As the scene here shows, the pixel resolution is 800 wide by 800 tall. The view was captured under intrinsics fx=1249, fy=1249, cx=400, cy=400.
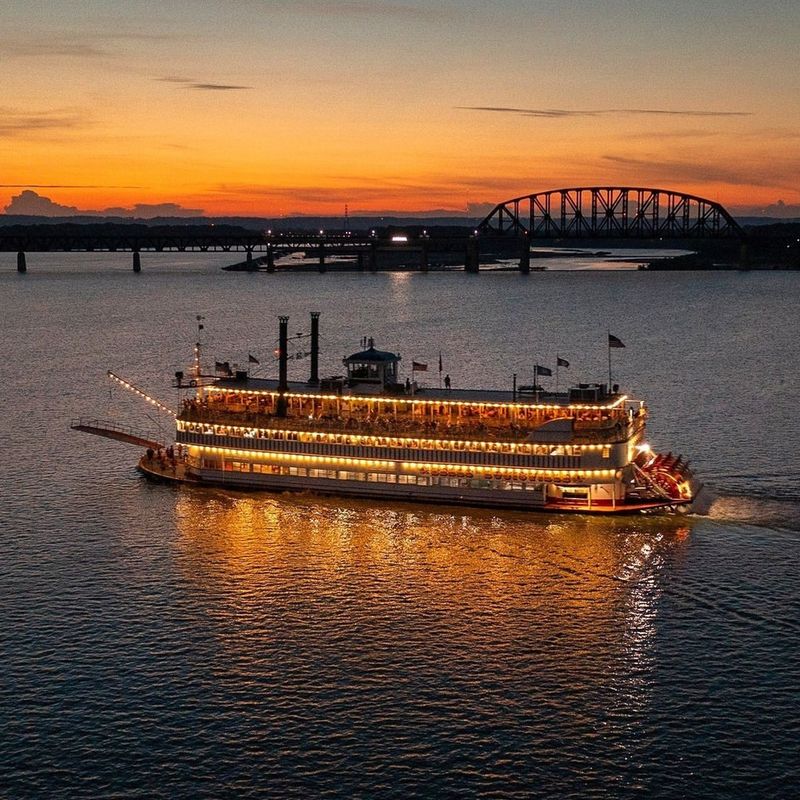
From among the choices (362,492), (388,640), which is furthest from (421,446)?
(388,640)

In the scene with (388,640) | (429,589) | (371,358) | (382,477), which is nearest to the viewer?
(388,640)

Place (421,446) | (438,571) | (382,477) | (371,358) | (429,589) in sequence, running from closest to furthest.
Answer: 1. (429,589)
2. (438,571)
3. (421,446)
4. (382,477)
5. (371,358)

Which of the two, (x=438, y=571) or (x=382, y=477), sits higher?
(x=382, y=477)

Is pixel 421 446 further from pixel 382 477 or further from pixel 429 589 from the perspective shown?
pixel 429 589

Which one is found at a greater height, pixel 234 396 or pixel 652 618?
pixel 234 396

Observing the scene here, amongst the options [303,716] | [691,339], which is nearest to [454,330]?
[691,339]

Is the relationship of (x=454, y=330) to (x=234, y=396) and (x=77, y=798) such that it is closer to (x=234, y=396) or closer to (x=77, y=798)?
(x=234, y=396)

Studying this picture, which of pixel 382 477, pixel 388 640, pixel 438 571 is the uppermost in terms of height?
pixel 382 477
